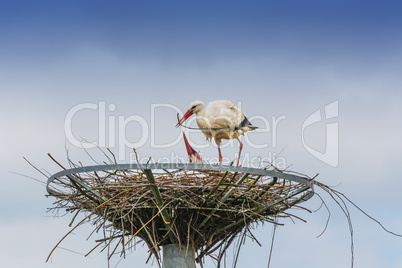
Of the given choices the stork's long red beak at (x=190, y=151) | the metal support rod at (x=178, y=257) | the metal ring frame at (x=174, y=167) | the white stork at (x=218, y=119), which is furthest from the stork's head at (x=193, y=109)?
the metal ring frame at (x=174, y=167)

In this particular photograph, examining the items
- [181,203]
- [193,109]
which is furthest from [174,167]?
[193,109]

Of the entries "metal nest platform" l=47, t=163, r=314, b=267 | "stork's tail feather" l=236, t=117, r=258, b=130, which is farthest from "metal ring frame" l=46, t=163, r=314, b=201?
"stork's tail feather" l=236, t=117, r=258, b=130

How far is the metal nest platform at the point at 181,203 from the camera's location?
529 cm

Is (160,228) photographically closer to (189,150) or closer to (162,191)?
(162,191)

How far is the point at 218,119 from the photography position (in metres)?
6.86

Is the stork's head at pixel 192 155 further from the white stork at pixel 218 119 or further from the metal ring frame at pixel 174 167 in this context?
the metal ring frame at pixel 174 167

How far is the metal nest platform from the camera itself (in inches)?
208

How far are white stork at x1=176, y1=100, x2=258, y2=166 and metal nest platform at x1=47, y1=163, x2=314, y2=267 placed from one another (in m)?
1.21

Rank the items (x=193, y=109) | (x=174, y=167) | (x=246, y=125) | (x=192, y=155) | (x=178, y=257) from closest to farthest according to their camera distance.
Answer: (x=174, y=167) < (x=178, y=257) < (x=192, y=155) < (x=193, y=109) < (x=246, y=125)

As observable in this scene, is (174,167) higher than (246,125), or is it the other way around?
(246,125)

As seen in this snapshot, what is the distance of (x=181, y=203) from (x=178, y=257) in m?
0.62

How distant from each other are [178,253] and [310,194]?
1263 millimetres

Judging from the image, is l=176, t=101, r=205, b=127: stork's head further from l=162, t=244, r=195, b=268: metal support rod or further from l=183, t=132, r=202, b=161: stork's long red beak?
l=162, t=244, r=195, b=268: metal support rod

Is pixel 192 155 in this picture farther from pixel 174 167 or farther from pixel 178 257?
pixel 174 167
